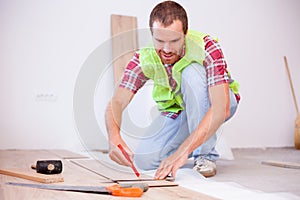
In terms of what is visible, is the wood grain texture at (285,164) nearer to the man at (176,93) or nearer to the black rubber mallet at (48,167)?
the man at (176,93)

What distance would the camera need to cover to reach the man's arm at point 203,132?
1730mm

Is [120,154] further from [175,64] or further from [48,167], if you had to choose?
[175,64]

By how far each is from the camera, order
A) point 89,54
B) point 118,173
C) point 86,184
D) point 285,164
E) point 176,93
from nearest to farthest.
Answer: point 86,184, point 118,173, point 176,93, point 285,164, point 89,54

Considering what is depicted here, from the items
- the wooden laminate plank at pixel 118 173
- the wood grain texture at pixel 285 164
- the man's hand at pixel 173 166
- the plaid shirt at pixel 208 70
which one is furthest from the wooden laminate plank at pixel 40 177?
the wood grain texture at pixel 285 164

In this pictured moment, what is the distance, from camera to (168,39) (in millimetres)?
1713

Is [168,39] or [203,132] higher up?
[168,39]

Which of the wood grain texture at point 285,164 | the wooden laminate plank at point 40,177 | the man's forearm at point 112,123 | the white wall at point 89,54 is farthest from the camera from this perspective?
the white wall at point 89,54

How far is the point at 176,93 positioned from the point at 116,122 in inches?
13.7

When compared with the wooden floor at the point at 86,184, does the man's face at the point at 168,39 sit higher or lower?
higher

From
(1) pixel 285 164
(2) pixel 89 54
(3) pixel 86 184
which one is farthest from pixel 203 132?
(2) pixel 89 54

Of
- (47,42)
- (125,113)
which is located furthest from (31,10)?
(125,113)

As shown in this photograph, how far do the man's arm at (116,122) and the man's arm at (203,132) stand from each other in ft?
0.45

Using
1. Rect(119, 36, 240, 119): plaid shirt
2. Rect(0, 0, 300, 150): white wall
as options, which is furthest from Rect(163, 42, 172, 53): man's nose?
Rect(0, 0, 300, 150): white wall

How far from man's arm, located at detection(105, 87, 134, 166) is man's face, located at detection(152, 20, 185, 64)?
0.88 ft
